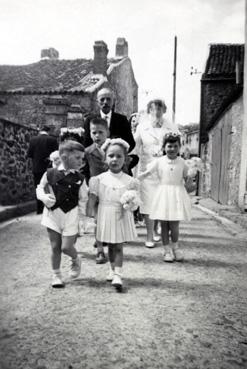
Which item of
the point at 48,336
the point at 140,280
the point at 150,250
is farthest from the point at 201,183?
the point at 48,336

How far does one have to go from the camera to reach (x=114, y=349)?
2062 mm

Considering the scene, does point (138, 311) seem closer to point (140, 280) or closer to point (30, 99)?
point (140, 280)

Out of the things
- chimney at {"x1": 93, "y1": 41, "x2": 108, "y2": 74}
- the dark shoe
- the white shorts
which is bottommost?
the dark shoe

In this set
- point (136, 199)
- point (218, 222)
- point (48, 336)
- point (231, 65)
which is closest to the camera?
point (48, 336)

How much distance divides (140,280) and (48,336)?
1357 mm

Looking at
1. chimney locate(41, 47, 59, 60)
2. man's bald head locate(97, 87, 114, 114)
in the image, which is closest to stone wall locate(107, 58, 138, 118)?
chimney locate(41, 47, 59, 60)

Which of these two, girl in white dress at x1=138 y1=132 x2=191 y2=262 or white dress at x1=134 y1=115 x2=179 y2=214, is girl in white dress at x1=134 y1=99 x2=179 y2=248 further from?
girl in white dress at x1=138 y1=132 x2=191 y2=262

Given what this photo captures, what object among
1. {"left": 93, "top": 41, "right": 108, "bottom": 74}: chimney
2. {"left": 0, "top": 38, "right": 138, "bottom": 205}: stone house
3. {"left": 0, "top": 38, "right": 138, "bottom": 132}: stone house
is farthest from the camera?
{"left": 93, "top": 41, "right": 108, "bottom": 74}: chimney

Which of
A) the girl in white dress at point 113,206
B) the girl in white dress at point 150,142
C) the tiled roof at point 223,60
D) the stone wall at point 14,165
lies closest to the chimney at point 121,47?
the tiled roof at point 223,60

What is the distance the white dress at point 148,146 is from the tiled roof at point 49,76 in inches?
420

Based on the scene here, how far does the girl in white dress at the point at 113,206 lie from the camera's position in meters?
3.26

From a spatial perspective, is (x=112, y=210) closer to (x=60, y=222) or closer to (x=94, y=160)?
(x=60, y=222)

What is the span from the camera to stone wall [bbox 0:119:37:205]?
309 inches

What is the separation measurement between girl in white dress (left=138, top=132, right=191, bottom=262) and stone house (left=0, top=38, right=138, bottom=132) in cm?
707
